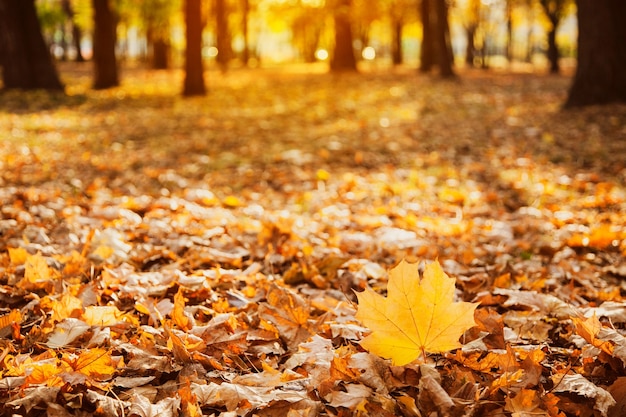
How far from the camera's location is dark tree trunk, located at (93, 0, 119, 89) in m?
15.5

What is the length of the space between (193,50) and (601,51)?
9066 millimetres

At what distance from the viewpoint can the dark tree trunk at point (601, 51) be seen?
923cm

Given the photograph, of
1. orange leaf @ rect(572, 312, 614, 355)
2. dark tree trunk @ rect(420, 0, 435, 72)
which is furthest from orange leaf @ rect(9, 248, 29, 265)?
dark tree trunk @ rect(420, 0, 435, 72)

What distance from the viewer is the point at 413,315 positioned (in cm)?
169

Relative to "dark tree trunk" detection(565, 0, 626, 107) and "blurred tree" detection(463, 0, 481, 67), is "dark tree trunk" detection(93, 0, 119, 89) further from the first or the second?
"blurred tree" detection(463, 0, 481, 67)

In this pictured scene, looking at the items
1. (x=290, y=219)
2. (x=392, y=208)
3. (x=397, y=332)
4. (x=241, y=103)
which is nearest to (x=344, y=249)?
(x=290, y=219)

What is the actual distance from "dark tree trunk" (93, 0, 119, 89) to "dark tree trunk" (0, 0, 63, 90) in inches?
70.3

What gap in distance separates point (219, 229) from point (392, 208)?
1.89 metres

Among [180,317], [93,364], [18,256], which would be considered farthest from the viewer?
[18,256]

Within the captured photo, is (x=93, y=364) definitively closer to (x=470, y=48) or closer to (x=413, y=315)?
(x=413, y=315)

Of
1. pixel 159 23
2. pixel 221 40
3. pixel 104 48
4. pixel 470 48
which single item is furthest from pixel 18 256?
pixel 470 48

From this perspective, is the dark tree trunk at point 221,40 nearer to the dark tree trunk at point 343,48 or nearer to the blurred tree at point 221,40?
the blurred tree at point 221,40

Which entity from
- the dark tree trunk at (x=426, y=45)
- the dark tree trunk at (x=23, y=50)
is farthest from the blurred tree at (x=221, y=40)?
the dark tree trunk at (x=23, y=50)

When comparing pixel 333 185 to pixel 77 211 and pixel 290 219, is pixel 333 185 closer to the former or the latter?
pixel 290 219
